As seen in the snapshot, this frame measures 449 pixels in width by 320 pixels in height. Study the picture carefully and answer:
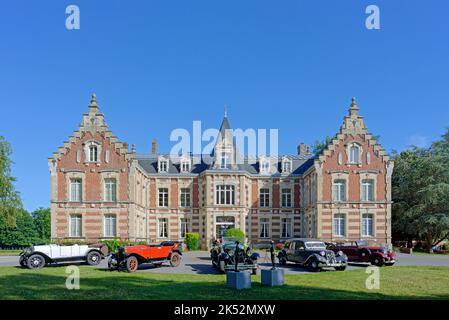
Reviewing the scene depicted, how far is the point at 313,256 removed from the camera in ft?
72.9

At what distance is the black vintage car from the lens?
21.9 m

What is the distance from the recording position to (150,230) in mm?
44469

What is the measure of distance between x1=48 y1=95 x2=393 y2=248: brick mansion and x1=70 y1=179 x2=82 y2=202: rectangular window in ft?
0.27

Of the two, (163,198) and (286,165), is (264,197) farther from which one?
(163,198)

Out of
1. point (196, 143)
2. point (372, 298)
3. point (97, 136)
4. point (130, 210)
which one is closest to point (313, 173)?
point (196, 143)

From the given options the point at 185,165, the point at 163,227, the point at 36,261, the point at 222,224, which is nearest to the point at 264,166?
the point at 222,224

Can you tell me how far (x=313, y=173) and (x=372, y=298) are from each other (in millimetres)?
28376

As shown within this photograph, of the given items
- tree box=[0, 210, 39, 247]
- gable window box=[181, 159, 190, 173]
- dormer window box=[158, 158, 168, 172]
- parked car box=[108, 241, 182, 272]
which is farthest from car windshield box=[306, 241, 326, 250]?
tree box=[0, 210, 39, 247]

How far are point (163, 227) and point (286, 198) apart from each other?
1262 cm

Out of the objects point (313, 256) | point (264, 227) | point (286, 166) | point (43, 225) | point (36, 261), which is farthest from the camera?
point (43, 225)

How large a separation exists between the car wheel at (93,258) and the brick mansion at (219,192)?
13681 mm

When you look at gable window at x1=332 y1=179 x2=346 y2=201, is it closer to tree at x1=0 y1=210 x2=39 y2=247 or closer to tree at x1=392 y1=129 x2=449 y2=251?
tree at x1=392 y1=129 x2=449 y2=251

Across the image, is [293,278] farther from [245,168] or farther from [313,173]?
[245,168]

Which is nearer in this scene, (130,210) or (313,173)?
(130,210)
